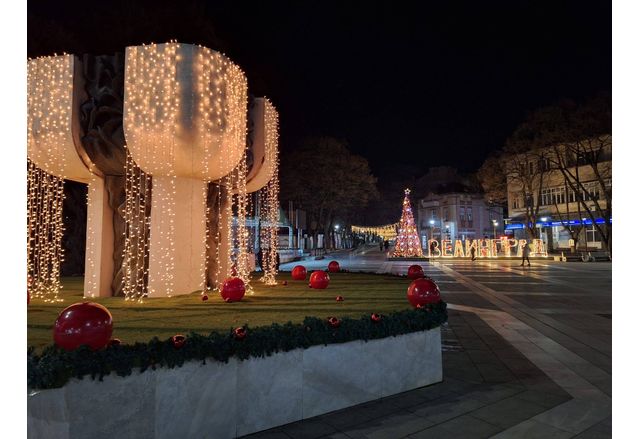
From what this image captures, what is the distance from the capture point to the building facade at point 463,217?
2175 inches

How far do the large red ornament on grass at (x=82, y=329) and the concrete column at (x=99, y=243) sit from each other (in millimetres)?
5832

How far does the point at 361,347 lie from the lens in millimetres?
4840

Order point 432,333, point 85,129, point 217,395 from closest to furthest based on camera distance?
point 217,395 < point 432,333 < point 85,129

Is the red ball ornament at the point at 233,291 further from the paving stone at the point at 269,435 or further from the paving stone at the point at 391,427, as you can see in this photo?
the paving stone at the point at 391,427

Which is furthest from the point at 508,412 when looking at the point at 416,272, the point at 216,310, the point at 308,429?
the point at 416,272

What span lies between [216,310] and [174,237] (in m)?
2.51

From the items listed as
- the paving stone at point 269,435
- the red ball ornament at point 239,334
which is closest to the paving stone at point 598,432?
the paving stone at point 269,435

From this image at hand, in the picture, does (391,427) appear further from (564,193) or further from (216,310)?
(564,193)

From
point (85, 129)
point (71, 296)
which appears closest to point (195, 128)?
point (85, 129)

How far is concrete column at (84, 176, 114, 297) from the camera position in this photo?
30.0ft

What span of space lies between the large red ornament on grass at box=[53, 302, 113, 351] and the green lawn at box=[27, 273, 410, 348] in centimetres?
96

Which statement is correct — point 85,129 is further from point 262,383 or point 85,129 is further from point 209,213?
point 262,383

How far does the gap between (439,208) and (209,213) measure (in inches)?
2062

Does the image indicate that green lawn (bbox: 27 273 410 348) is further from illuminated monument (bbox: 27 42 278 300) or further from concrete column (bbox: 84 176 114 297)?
illuminated monument (bbox: 27 42 278 300)
